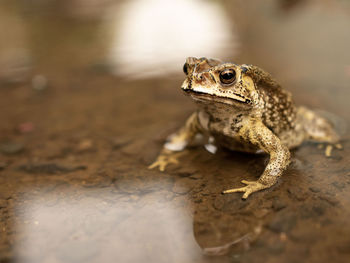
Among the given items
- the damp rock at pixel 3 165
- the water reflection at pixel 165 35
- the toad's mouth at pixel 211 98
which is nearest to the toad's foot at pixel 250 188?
the toad's mouth at pixel 211 98

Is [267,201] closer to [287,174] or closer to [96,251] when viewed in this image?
[287,174]

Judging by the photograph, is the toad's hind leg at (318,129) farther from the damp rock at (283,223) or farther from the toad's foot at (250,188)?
the damp rock at (283,223)

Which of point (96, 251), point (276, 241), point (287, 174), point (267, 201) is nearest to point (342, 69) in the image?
point (287, 174)

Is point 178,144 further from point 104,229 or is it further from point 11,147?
point 11,147

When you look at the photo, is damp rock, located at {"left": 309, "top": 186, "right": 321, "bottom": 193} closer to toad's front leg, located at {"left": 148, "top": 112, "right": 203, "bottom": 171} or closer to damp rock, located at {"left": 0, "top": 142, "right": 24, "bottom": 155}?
toad's front leg, located at {"left": 148, "top": 112, "right": 203, "bottom": 171}

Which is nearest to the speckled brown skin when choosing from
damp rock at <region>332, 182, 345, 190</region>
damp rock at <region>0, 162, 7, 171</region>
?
damp rock at <region>332, 182, 345, 190</region>

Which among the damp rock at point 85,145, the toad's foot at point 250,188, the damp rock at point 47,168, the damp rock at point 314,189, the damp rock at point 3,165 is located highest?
the damp rock at point 314,189

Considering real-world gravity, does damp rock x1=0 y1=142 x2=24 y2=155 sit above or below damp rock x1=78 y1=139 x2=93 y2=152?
below
